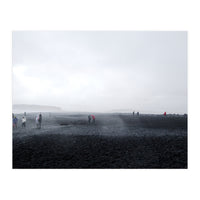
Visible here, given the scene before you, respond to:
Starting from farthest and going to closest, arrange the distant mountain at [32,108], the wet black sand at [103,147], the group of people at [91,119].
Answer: the group of people at [91,119]
the distant mountain at [32,108]
the wet black sand at [103,147]

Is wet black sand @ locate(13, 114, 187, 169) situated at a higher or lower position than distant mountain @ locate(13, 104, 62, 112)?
lower

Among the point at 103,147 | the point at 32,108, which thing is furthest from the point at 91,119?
the point at 32,108

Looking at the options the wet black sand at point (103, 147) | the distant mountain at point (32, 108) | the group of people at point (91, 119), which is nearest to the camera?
the wet black sand at point (103, 147)

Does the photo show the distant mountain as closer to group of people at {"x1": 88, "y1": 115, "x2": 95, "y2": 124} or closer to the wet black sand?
the wet black sand

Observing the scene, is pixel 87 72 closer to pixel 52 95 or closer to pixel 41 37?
pixel 52 95

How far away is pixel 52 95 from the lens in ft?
13.8

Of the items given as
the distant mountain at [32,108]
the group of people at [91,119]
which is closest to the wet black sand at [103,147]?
the group of people at [91,119]

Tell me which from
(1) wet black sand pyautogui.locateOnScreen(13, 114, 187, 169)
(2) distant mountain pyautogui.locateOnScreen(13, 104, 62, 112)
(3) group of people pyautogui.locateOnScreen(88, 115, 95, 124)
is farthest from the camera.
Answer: (3) group of people pyautogui.locateOnScreen(88, 115, 95, 124)

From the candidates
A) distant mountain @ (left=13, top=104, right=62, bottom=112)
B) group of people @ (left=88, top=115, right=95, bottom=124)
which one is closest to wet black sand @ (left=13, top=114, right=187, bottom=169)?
group of people @ (left=88, top=115, right=95, bottom=124)

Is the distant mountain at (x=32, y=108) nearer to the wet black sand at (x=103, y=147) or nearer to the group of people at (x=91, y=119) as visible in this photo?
the wet black sand at (x=103, y=147)

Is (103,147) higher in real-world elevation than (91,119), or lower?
lower

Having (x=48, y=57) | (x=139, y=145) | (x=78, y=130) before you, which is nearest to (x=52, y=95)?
(x=48, y=57)

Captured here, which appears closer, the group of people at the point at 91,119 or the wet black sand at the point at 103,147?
the wet black sand at the point at 103,147

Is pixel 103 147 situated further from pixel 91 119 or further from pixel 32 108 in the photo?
pixel 32 108
